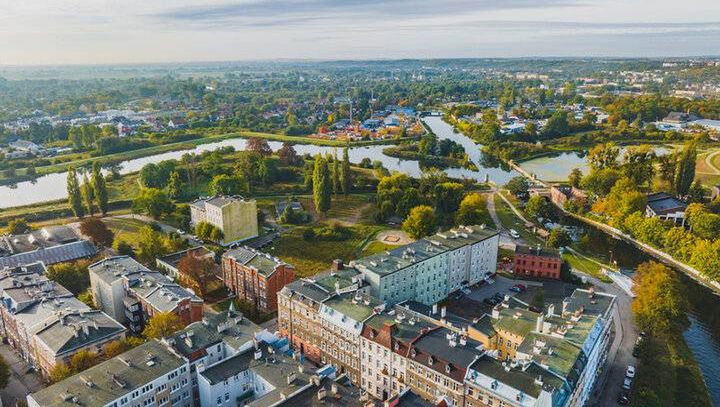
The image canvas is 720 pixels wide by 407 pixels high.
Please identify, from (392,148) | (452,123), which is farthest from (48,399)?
(452,123)

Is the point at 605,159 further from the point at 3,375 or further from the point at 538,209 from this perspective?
the point at 3,375

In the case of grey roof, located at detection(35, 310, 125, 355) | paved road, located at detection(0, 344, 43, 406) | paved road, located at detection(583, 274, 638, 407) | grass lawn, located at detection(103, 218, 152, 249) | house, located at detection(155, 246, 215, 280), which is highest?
grey roof, located at detection(35, 310, 125, 355)

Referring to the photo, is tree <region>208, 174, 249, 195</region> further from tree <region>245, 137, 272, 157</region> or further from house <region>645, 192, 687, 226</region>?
house <region>645, 192, 687, 226</region>

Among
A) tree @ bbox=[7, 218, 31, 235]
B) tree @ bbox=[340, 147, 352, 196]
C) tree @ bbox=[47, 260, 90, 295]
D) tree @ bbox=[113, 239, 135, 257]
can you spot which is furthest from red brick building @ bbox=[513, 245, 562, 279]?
tree @ bbox=[7, 218, 31, 235]

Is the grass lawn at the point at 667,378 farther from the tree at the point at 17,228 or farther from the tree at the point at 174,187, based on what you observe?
the tree at the point at 174,187

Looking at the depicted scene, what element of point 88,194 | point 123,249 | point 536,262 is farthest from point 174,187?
point 536,262
